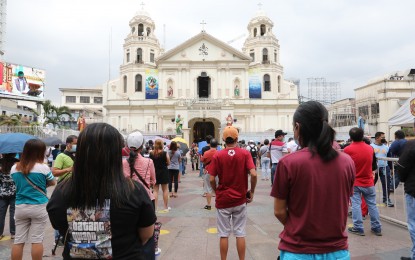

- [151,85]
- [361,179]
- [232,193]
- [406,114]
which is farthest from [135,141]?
[151,85]

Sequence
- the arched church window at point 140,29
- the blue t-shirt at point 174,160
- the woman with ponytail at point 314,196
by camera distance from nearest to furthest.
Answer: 1. the woman with ponytail at point 314,196
2. the blue t-shirt at point 174,160
3. the arched church window at point 140,29

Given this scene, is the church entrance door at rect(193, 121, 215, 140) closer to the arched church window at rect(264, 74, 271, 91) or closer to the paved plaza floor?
the arched church window at rect(264, 74, 271, 91)

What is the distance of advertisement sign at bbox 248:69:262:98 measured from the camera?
144ft

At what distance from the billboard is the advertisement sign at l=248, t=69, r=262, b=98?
25.5 metres

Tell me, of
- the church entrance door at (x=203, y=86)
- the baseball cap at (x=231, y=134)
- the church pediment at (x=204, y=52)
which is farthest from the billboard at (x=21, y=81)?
the baseball cap at (x=231, y=134)

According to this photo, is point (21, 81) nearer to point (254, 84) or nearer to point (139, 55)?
point (139, 55)

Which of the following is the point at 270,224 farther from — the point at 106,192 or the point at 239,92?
the point at 239,92

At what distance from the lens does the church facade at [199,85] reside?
43312mm

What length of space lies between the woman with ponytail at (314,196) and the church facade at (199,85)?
3997cm

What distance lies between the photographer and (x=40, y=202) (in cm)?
434

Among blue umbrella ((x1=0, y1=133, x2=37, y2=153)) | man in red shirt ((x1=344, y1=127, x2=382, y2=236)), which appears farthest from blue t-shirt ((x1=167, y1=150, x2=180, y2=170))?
man in red shirt ((x1=344, y1=127, x2=382, y2=236))

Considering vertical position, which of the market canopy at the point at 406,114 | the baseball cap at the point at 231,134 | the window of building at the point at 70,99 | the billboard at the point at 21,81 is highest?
the window of building at the point at 70,99

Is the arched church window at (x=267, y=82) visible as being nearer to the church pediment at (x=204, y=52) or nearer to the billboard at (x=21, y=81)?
the church pediment at (x=204, y=52)

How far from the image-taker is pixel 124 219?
6.56ft
